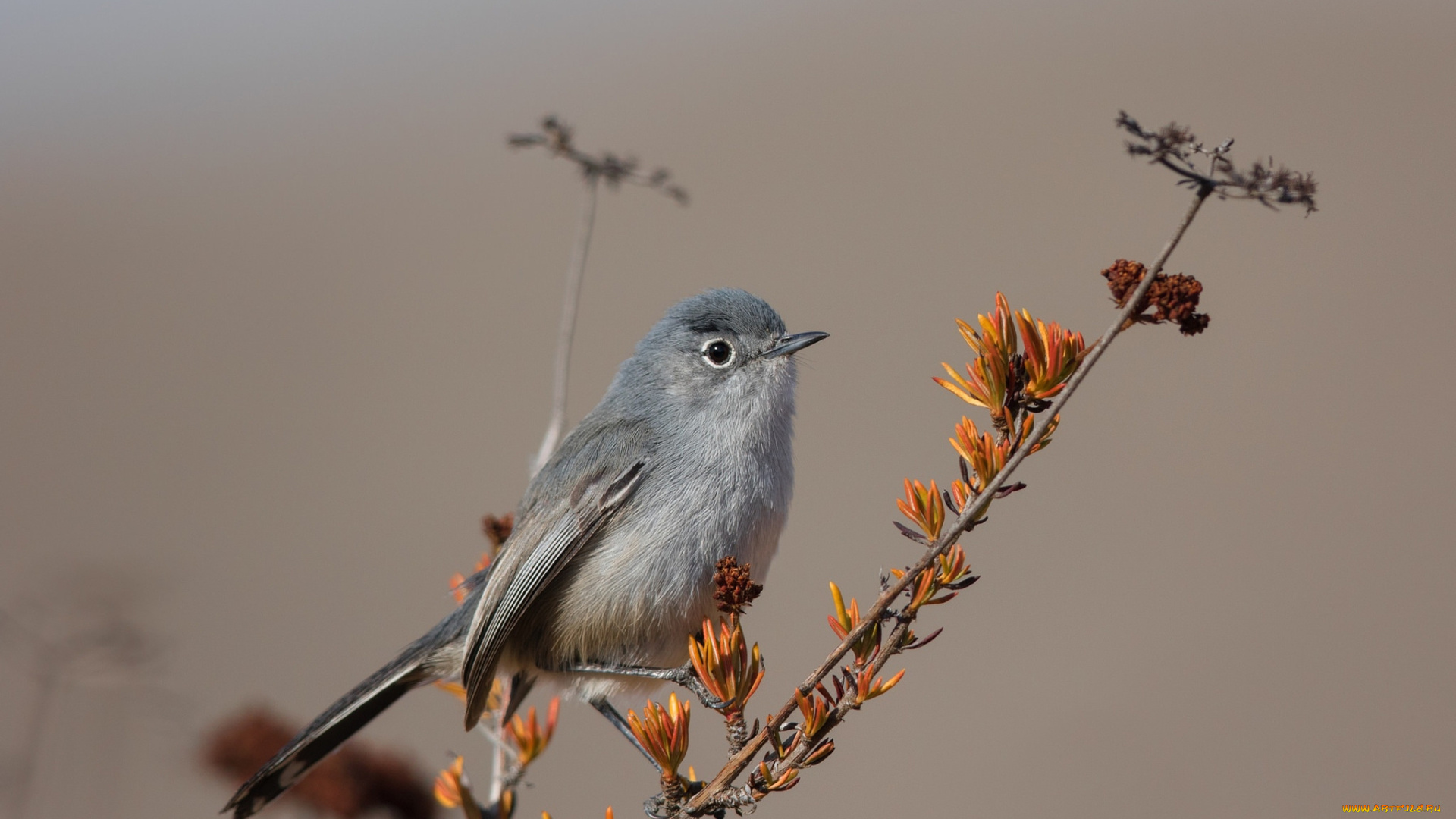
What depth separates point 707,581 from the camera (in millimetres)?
2686

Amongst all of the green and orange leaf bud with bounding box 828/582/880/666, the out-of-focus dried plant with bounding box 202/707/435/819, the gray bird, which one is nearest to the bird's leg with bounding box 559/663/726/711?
the gray bird

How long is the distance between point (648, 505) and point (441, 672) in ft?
3.19

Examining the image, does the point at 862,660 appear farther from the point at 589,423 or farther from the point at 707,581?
the point at 589,423

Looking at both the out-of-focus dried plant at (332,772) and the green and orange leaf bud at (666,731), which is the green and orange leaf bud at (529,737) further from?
the green and orange leaf bud at (666,731)

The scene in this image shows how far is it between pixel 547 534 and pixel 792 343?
935 mm

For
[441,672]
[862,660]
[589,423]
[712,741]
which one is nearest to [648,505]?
[589,423]

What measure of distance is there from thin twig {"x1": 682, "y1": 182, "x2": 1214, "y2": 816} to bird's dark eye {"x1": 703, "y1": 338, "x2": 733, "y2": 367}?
1530 mm

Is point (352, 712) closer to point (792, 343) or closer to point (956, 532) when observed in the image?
point (792, 343)

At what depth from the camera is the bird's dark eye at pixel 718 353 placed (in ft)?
10.2

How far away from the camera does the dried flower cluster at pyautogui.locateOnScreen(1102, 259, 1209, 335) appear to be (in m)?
1.42

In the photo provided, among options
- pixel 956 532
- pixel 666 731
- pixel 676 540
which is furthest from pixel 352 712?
pixel 956 532

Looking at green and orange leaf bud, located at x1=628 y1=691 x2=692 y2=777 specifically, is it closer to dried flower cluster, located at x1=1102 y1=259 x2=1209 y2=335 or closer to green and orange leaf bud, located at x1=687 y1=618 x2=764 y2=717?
green and orange leaf bud, located at x1=687 y1=618 x2=764 y2=717

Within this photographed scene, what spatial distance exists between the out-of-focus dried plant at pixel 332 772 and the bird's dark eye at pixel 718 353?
4.82 feet

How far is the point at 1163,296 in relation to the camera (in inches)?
56.4
